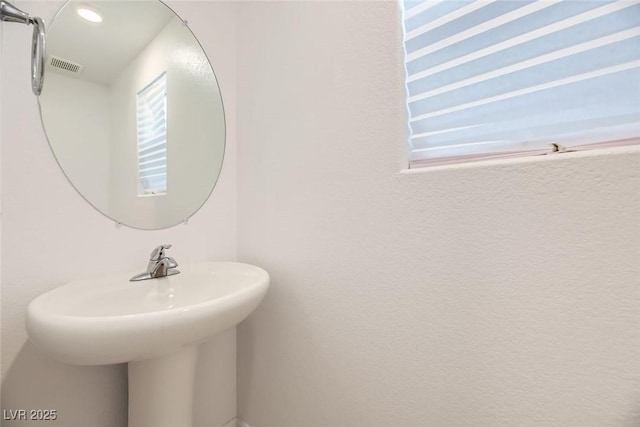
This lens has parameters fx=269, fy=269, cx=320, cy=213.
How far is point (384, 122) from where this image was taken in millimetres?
722

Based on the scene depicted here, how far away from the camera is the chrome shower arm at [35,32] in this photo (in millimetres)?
629

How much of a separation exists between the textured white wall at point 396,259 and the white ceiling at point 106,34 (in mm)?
357

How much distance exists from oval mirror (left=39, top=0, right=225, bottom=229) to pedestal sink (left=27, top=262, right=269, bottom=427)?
244 millimetres

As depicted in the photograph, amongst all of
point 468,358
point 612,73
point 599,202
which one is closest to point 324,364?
point 468,358

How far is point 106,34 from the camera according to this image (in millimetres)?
901

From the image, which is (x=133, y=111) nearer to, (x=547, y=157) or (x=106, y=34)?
(x=106, y=34)

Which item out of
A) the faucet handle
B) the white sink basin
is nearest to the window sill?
the white sink basin

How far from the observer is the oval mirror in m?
0.82

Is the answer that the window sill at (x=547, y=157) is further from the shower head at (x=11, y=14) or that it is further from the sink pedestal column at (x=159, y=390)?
the shower head at (x=11, y=14)

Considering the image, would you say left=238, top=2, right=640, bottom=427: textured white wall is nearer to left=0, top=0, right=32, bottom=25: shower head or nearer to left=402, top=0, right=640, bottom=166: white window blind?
left=402, top=0, right=640, bottom=166: white window blind

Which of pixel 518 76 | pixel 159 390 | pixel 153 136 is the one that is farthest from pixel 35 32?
pixel 518 76

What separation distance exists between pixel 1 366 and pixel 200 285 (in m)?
0.50

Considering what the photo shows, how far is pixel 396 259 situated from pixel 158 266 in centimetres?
75

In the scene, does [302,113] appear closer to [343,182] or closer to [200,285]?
[343,182]
